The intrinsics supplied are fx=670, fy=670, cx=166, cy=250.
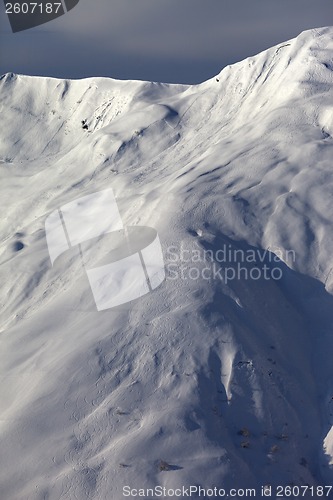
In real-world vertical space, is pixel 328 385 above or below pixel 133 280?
below

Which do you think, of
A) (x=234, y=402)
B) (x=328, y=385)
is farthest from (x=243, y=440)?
(x=328, y=385)

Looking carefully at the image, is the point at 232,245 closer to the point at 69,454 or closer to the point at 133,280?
the point at 133,280

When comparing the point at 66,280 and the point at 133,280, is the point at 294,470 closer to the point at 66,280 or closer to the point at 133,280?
the point at 133,280

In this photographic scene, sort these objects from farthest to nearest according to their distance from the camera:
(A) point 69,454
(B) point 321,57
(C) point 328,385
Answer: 1. (B) point 321,57
2. (C) point 328,385
3. (A) point 69,454

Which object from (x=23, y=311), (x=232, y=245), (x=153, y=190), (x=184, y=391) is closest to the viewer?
(x=184, y=391)

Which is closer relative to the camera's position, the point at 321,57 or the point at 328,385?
the point at 328,385

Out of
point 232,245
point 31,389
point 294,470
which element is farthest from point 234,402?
point 232,245
